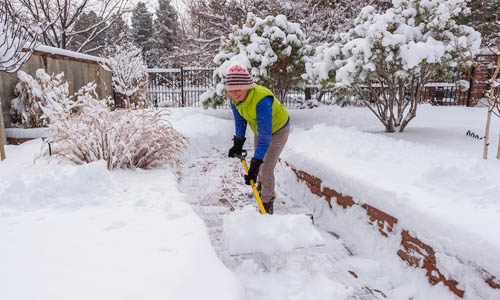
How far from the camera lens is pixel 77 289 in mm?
1710

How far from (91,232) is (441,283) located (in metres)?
2.39

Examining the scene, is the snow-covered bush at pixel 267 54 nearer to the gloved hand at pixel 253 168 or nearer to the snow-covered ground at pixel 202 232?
the snow-covered ground at pixel 202 232

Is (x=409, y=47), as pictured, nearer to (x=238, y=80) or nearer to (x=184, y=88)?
(x=238, y=80)

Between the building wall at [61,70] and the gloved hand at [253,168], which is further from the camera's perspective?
the building wall at [61,70]

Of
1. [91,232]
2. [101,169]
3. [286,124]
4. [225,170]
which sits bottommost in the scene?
[225,170]

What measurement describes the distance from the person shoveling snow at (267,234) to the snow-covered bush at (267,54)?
243 inches

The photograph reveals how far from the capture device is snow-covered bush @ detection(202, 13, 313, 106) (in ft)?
28.0

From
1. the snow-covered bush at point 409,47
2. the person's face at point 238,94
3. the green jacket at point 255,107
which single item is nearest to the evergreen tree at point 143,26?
the snow-covered bush at point 409,47

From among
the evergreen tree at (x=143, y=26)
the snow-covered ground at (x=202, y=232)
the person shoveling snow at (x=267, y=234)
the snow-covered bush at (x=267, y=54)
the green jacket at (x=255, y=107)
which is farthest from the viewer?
the evergreen tree at (x=143, y=26)

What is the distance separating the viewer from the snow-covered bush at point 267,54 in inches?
336

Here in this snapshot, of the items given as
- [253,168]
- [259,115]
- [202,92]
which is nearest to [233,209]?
[253,168]

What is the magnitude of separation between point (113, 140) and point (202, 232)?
2.13 metres

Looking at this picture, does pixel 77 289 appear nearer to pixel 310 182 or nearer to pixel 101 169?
pixel 101 169

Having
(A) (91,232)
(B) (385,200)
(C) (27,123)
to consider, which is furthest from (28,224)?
(C) (27,123)
